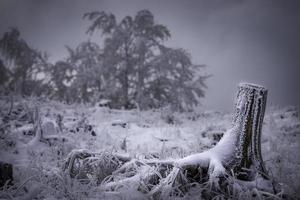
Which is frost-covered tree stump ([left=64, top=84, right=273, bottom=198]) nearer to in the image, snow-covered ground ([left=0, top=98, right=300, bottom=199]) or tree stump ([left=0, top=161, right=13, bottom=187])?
snow-covered ground ([left=0, top=98, right=300, bottom=199])

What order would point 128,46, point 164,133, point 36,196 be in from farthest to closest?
point 128,46 < point 164,133 < point 36,196

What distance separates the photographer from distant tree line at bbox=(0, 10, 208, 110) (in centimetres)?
1565

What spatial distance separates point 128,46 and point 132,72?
5.56 feet

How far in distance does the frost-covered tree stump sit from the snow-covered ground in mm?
254

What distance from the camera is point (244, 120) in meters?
3.13

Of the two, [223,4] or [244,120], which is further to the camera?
[223,4]

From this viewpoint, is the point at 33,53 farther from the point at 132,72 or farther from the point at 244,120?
the point at 244,120

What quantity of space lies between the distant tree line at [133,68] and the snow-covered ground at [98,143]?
666 centimetres

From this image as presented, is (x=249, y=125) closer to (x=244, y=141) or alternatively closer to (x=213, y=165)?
(x=244, y=141)

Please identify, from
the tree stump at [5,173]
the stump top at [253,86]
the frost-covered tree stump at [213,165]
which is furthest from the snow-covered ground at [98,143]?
the stump top at [253,86]

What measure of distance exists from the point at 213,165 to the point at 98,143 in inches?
120

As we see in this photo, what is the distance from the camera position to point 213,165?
2854 mm

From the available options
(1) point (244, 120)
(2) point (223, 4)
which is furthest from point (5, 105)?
(2) point (223, 4)

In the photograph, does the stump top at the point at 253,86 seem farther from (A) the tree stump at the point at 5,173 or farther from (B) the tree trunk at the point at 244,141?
(A) the tree stump at the point at 5,173
